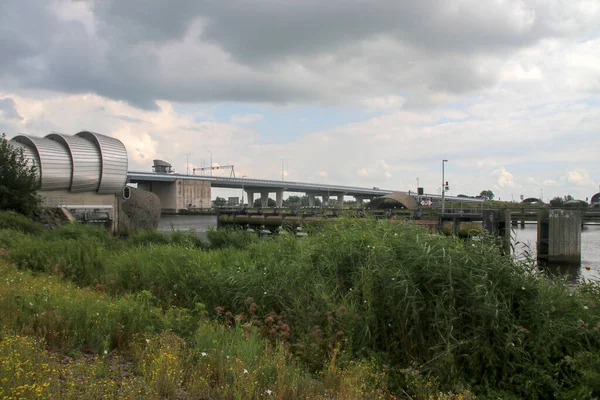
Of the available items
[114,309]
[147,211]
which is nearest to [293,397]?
[114,309]

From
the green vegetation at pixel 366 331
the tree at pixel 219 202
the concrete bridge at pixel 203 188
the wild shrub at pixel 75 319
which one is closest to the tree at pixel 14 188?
the green vegetation at pixel 366 331

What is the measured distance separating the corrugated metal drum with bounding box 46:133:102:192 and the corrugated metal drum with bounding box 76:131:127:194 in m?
0.65

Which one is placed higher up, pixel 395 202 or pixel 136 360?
pixel 395 202

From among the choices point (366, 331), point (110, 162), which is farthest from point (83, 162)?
point (366, 331)

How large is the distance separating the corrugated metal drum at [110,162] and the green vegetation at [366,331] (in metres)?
61.0

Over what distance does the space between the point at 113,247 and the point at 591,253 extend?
110 feet

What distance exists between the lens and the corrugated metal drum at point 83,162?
6156 centimetres

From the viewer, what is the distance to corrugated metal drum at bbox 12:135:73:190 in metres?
58.2

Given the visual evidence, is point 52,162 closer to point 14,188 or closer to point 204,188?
point 14,188

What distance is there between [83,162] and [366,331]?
209ft

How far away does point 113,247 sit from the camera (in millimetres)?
15820

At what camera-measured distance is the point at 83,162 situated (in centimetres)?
6244

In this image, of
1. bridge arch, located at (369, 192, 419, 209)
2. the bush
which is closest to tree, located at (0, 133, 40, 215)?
the bush

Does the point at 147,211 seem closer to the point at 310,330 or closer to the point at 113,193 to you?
the point at 113,193
